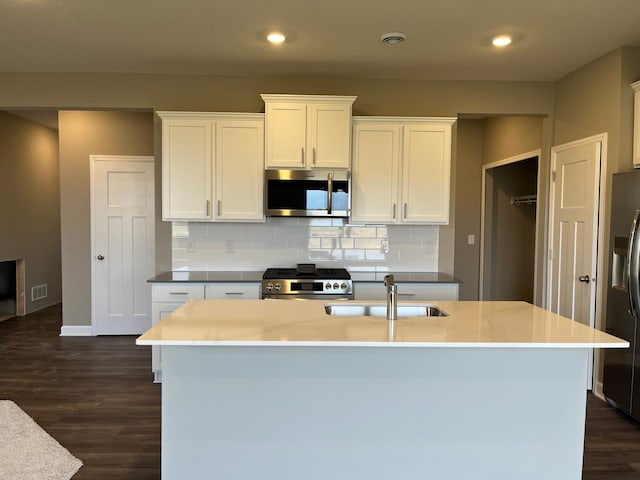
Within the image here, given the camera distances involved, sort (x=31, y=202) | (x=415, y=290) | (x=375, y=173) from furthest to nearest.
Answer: (x=31, y=202)
(x=375, y=173)
(x=415, y=290)

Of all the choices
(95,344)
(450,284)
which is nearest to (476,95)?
(450,284)

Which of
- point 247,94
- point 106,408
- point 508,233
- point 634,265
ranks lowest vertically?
point 106,408

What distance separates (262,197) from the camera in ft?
13.1

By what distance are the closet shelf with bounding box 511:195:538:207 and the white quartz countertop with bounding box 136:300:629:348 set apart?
3268 millimetres

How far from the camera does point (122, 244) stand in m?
5.30

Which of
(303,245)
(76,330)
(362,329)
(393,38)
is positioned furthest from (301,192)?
(76,330)

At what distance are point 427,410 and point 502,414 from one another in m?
0.34

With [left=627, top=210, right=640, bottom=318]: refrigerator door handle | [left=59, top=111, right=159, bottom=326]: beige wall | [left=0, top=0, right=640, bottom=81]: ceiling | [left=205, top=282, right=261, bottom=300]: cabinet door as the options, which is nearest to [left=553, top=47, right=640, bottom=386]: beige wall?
[left=0, top=0, right=640, bottom=81]: ceiling

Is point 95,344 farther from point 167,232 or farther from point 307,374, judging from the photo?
point 307,374

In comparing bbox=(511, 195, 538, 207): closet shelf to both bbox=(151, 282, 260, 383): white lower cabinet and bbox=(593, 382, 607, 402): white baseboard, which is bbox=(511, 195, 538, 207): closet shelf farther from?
bbox=(151, 282, 260, 383): white lower cabinet

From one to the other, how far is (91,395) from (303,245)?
7.11ft

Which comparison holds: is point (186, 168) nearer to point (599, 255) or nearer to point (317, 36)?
point (317, 36)

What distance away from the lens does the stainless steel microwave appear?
3.91 m

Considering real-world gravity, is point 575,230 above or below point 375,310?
above
